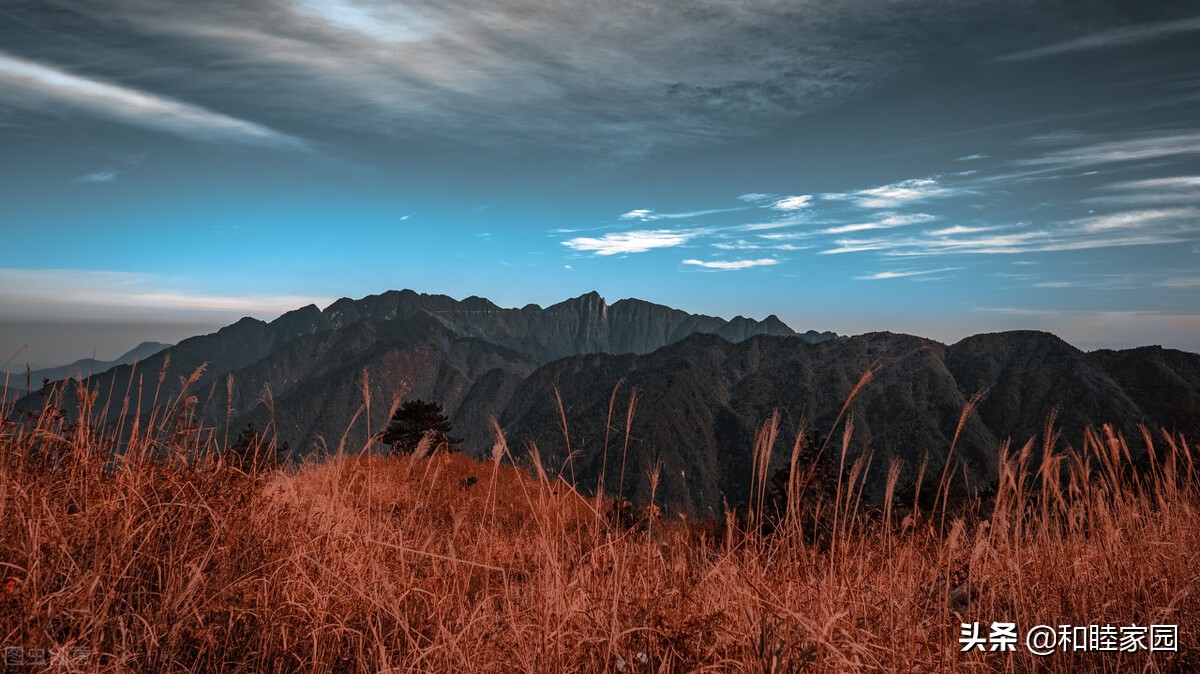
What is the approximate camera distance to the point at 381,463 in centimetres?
1552

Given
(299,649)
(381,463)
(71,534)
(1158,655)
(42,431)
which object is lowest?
(381,463)

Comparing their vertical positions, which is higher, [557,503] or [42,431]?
[42,431]

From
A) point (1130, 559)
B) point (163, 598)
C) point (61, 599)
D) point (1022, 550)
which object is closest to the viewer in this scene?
point (61, 599)

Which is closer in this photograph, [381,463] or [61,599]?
[61,599]

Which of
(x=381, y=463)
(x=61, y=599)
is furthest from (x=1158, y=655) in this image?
(x=381, y=463)

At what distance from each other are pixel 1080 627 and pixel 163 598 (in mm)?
4632

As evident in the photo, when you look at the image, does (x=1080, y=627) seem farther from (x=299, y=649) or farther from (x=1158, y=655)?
(x=299, y=649)

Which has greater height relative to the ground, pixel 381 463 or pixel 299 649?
pixel 299 649

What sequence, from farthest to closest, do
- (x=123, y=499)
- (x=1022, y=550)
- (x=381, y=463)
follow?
(x=381, y=463), (x=1022, y=550), (x=123, y=499)

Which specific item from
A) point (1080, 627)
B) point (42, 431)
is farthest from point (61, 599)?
point (1080, 627)

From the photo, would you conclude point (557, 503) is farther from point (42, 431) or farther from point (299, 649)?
point (42, 431)

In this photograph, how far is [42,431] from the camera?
14.4 ft

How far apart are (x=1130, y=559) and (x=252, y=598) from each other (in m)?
5.22

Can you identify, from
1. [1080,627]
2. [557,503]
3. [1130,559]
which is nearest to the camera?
[1080,627]
